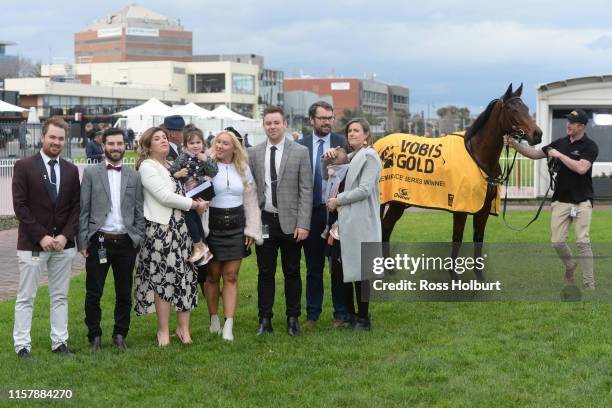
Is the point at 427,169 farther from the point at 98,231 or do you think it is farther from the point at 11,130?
the point at 11,130

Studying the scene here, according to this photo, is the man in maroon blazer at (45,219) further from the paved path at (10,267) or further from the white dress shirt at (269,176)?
the paved path at (10,267)

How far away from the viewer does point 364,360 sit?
6.87 m

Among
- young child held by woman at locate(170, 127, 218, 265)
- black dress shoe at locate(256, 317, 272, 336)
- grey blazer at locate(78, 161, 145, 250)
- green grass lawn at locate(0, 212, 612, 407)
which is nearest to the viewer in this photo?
green grass lawn at locate(0, 212, 612, 407)

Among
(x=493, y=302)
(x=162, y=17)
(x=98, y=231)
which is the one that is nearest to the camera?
(x=98, y=231)

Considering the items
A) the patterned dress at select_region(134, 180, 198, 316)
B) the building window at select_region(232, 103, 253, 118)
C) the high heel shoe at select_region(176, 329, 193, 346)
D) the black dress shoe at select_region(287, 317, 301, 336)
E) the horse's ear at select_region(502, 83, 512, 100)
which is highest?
the building window at select_region(232, 103, 253, 118)

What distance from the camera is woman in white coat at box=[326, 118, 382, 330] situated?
7.66m

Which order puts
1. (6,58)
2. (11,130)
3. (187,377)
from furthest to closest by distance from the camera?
1. (6,58)
2. (11,130)
3. (187,377)

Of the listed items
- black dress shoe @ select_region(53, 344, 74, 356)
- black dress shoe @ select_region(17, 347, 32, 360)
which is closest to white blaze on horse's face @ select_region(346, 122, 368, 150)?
black dress shoe @ select_region(53, 344, 74, 356)

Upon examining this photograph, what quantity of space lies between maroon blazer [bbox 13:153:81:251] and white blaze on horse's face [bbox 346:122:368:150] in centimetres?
252

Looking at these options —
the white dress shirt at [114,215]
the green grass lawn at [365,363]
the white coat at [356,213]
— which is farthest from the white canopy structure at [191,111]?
the white dress shirt at [114,215]

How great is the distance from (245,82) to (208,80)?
5.26m

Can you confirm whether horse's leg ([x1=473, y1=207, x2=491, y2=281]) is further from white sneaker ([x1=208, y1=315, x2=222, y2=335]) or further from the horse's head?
white sneaker ([x1=208, y1=315, x2=222, y2=335])

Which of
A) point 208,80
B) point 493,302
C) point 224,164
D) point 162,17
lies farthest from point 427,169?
point 162,17

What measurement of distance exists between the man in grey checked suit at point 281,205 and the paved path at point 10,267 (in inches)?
136
